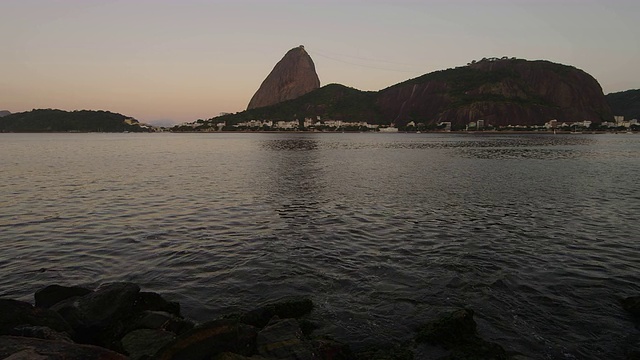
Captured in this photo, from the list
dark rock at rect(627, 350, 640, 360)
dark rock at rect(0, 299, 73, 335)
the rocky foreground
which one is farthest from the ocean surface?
dark rock at rect(0, 299, 73, 335)

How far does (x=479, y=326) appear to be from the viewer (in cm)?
1242

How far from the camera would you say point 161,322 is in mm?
11445

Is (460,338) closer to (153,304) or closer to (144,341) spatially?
(144,341)

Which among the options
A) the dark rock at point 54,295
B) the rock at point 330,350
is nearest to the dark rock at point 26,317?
the dark rock at point 54,295

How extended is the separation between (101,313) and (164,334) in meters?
2.32

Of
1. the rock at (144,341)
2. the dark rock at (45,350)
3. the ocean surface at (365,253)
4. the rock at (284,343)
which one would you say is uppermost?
the dark rock at (45,350)

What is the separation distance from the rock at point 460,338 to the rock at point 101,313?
9.30 meters

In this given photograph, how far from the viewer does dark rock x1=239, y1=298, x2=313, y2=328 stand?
12.2 meters

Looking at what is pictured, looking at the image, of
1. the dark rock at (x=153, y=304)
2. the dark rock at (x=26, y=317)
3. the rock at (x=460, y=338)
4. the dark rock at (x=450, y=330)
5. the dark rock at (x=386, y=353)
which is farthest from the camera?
the dark rock at (x=153, y=304)

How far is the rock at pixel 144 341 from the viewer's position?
384 inches

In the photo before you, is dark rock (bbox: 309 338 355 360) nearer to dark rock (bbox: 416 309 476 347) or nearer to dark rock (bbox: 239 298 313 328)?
dark rock (bbox: 239 298 313 328)

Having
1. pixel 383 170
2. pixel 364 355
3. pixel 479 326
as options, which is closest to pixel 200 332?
pixel 364 355

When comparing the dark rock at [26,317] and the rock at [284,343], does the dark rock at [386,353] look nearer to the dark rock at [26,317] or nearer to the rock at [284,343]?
the rock at [284,343]

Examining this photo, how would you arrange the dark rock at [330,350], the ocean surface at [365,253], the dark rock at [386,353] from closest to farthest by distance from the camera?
1. the dark rock at [330,350]
2. the dark rock at [386,353]
3. the ocean surface at [365,253]
